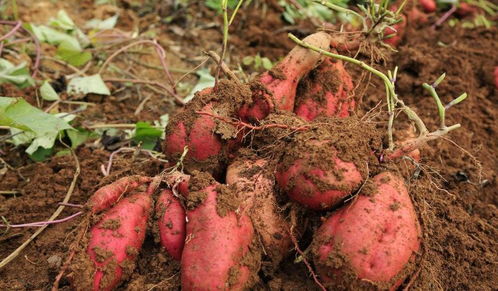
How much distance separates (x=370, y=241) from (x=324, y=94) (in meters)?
0.75

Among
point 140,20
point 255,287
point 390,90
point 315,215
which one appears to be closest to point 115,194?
point 255,287

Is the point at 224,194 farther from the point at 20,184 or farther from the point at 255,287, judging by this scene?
the point at 20,184

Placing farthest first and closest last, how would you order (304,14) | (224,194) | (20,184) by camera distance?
(304,14)
(20,184)
(224,194)

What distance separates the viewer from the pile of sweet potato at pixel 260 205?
140 centimetres

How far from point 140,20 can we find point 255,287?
255cm

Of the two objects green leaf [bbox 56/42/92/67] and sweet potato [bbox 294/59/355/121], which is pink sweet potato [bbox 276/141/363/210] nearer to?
sweet potato [bbox 294/59/355/121]

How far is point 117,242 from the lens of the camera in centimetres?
148

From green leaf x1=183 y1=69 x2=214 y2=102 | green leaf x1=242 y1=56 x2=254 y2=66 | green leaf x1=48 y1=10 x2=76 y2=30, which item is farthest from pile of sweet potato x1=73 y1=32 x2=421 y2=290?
green leaf x1=48 y1=10 x2=76 y2=30

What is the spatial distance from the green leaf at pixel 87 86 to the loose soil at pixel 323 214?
77 millimetres

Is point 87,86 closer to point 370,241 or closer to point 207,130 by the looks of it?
point 207,130

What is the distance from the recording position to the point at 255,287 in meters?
1.50

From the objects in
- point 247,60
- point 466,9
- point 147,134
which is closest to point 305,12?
point 247,60

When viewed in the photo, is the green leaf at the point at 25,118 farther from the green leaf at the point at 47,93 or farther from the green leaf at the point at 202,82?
the green leaf at the point at 202,82

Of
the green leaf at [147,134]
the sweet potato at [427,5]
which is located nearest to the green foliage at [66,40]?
the green leaf at [147,134]
